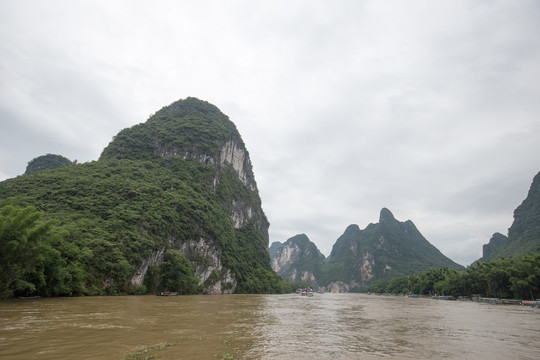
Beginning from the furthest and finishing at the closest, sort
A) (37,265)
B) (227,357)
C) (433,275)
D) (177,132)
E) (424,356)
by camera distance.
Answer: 1. (177,132)
2. (433,275)
3. (37,265)
4. (424,356)
5. (227,357)

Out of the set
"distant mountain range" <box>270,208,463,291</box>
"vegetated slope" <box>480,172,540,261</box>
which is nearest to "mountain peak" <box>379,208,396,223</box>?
"distant mountain range" <box>270,208,463,291</box>

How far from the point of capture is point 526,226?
311 ft

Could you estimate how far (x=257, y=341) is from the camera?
10.5 meters

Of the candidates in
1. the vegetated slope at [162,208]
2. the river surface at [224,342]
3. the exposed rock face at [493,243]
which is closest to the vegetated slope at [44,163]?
the vegetated slope at [162,208]

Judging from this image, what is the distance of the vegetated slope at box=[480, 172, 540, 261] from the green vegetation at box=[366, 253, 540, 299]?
36.8 meters

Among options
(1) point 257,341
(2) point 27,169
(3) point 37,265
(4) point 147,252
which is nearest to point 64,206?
(4) point 147,252

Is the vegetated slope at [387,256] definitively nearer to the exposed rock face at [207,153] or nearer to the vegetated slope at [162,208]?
the exposed rock face at [207,153]

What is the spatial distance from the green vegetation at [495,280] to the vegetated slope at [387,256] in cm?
8145

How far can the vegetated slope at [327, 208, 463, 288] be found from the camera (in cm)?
15062

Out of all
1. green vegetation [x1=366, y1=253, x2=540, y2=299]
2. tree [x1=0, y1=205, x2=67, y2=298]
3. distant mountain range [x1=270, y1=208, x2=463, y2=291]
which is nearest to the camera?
tree [x1=0, y1=205, x2=67, y2=298]

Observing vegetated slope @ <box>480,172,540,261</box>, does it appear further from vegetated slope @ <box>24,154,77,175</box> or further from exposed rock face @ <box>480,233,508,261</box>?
vegetated slope @ <box>24,154,77,175</box>

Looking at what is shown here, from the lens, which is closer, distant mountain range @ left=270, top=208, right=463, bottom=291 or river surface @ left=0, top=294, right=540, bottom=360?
river surface @ left=0, top=294, right=540, bottom=360

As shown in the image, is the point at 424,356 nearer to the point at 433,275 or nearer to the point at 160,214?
the point at 160,214

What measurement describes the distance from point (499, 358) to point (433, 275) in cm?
7283
